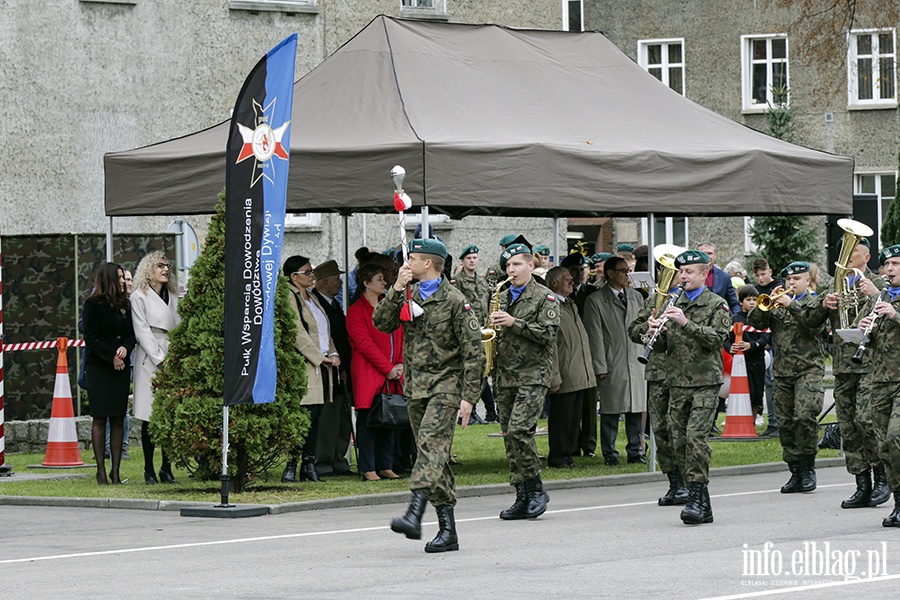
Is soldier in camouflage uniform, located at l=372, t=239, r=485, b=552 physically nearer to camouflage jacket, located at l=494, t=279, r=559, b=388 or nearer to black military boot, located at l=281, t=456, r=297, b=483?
camouflage jacket, located at l=494, t=279, r=559, b=388

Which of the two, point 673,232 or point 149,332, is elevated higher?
point 673,232

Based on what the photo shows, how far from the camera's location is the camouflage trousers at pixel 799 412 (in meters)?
14.8

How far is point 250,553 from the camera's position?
11.4 meters

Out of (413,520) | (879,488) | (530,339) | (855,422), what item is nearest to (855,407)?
(855,422)

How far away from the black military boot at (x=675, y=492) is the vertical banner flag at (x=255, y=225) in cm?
335

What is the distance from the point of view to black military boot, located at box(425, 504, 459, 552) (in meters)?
11.2

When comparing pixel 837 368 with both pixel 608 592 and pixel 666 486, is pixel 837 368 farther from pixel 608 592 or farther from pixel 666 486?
pixel 608 592

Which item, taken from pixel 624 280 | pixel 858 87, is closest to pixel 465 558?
pixel 624 280

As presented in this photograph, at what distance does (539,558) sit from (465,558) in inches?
18.7

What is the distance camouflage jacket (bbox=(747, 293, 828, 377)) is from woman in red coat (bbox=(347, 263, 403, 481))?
3426mm

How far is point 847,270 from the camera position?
46.5 ft

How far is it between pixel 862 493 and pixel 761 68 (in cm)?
3424

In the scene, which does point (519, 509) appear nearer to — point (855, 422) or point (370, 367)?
point (855, 422)

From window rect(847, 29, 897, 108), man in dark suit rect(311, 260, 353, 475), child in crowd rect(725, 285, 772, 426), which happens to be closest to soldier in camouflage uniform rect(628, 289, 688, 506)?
man in dark suit rect(311, 260, 353, 475)
